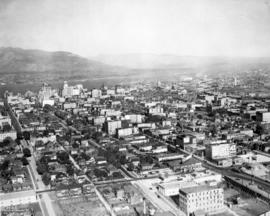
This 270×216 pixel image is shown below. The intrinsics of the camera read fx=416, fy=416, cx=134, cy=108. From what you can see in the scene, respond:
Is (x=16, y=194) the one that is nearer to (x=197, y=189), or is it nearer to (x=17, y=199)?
(x=17, y=199)

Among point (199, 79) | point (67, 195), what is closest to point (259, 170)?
point (67, 195)

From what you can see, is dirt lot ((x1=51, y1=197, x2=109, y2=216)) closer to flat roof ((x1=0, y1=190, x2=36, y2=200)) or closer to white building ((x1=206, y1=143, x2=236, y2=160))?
flat roof ((x1=0, y1=190, x2=36, y2=200))

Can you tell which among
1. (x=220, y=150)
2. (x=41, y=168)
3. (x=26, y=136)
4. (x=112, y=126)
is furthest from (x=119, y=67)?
(x=41, y=168)

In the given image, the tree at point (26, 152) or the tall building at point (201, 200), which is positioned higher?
the tall building at point (201, 200)

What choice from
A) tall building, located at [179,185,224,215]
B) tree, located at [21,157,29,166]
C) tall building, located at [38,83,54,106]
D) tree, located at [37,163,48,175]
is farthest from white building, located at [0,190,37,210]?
tall building, located at [38,83,54,106]

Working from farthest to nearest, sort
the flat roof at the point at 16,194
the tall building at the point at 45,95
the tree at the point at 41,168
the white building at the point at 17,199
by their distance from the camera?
the tall building at the point at 45,95, the tree at the point at 41,168, the flat roof at the point at 16,194, the white building at the point at 17,199

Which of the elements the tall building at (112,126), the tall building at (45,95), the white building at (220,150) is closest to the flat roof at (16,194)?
the white building at (220,150)

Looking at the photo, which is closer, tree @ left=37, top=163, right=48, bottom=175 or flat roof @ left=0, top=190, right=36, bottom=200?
flat roof @ left=0, top=190, right=36, bottom=200

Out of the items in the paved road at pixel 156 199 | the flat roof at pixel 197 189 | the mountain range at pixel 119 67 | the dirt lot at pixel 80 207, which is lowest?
the paved road at pixel 156 199

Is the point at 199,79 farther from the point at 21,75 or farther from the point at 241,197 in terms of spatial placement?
the point at 241,197

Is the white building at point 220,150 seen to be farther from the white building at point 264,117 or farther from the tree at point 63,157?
the white building at point 264,117
